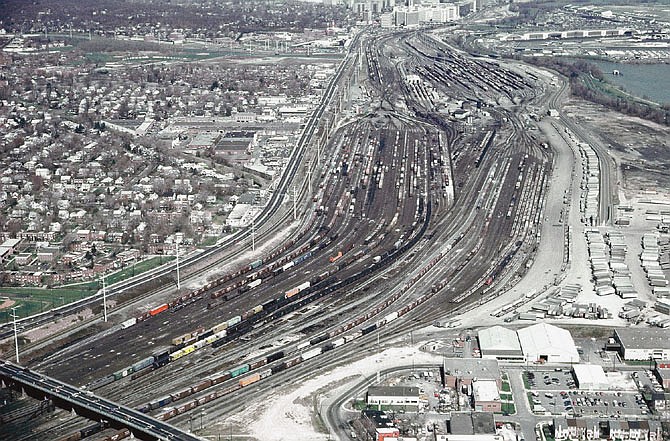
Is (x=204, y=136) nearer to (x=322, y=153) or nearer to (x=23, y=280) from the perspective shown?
(x=322, y=153)

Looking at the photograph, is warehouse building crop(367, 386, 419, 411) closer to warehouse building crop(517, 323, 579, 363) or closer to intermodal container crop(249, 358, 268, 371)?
intermodal container crop(249, 358, 268, 371)

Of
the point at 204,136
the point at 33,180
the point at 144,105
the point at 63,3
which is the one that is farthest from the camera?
the point at 63,3

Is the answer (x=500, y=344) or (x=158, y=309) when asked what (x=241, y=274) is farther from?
(x=500, y=344)

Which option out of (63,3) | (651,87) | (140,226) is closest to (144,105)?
(140,226)

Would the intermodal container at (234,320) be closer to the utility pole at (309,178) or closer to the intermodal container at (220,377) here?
the intermodal container at (220,377)

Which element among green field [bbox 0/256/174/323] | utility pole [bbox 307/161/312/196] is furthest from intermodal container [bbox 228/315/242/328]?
utility pole [bbox 307/161/312/196]

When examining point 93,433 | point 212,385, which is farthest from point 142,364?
point 93,433

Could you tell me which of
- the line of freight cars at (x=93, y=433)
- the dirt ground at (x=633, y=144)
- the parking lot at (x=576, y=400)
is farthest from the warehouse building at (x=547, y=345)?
the dirt ground at (x=633, y=144)
